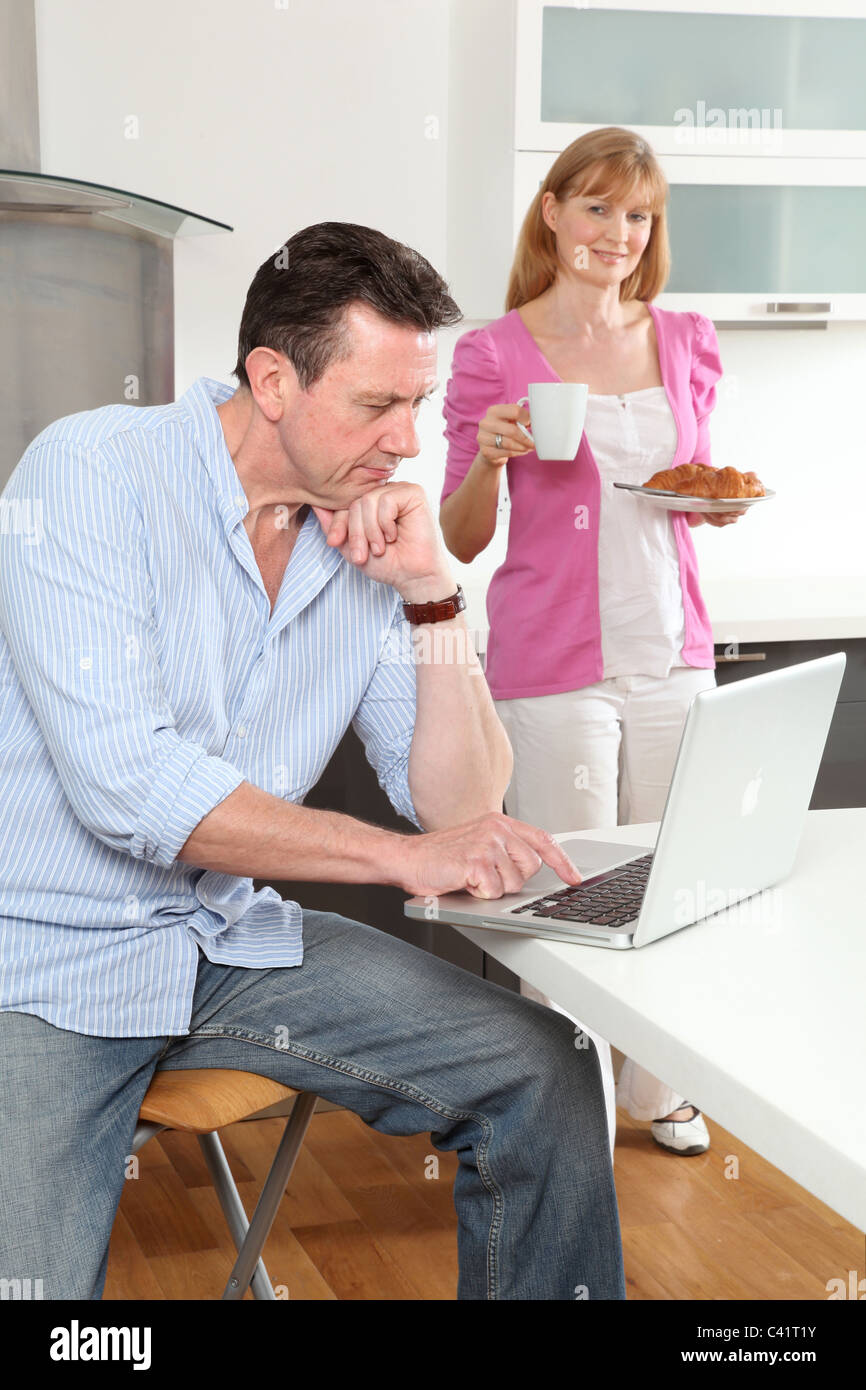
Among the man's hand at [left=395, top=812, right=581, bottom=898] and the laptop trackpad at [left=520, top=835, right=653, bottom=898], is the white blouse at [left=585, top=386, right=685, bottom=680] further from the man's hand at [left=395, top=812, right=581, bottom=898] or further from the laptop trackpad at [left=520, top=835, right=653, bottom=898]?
the man's hand at [left=395, top=812, right=581, bottom=898]

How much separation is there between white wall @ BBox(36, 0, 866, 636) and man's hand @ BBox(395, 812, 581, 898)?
1553 mm

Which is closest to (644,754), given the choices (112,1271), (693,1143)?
(693,1143)

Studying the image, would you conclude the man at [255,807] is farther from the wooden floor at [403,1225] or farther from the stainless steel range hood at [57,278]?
the stainless steel range hood at [57,278]

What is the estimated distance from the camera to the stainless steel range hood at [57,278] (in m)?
2.59

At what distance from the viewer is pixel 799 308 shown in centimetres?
299

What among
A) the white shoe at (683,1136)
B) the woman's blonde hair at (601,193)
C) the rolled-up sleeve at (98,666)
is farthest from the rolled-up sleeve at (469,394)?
the white shoe at (683,1136)

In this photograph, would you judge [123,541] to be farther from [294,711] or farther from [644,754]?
[644,754]

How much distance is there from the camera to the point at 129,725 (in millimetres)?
1273

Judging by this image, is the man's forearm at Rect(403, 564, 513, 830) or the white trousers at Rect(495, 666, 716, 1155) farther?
the white trousers at Rect(495, 666, 716, 1155)

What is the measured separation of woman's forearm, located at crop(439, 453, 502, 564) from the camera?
7.14 ft

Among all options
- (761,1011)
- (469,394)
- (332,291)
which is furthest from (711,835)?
(469,394)

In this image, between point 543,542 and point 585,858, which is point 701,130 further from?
point 585,858

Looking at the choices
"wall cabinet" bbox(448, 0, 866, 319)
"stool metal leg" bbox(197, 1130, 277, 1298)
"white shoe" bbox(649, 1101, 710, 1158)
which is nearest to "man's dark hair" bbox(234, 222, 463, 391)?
"stool metal leg" bbox(197, 1130, 277, 1298)

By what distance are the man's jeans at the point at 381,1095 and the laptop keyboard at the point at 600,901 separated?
0.74 ft
